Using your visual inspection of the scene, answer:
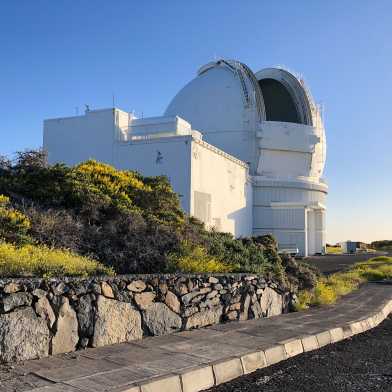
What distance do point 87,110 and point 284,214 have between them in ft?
51.3

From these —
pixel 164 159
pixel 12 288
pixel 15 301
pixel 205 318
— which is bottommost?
pixel 205 318

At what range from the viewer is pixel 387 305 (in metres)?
10.3

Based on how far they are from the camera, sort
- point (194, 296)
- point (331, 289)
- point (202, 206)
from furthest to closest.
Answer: point (202, 206), point (331, 289), point (194, 296)

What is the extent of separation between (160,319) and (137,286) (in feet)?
1.96

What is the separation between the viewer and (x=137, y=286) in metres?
5.82

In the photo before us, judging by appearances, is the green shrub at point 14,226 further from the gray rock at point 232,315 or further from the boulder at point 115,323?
the gray rock at point 232,315

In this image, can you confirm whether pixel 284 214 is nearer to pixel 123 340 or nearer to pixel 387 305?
pixel 387 305

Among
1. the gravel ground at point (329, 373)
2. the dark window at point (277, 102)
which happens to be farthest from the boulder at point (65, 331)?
the dark window at point (277, 102)

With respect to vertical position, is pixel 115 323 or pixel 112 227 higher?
pixel 112 227

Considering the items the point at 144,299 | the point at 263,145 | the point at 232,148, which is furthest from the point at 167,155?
the point at 144,299

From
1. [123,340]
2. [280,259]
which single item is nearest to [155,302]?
[123,340]

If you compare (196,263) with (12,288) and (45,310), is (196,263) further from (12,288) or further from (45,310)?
(12,288)

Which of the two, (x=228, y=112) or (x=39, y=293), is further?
(x=228, y=112)

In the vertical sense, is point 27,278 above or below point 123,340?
above
